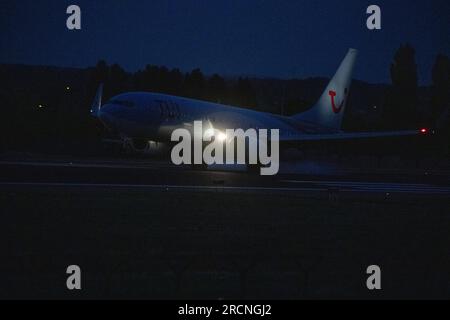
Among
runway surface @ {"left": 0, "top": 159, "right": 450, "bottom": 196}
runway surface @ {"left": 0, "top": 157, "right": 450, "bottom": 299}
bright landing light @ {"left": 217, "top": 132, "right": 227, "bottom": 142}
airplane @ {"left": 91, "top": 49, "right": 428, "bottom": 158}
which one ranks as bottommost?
runway surface @ {"left": 0, "top": 157, "right": 450, "bottom": 299}

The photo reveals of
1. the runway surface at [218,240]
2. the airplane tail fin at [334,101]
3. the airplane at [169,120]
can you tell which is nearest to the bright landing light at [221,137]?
the airplane at [169,120]

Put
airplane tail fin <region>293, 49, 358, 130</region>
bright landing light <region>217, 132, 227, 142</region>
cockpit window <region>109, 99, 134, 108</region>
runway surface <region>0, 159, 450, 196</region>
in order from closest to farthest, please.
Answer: runway surface <region>0, 159, 450, 196</region> → cockpit window <region>109, 99, 134, 108</region> → bright landing light <region>217, 132, 227, 142</region> → airplane tail fin <region>293, 49, 358, 130</region>

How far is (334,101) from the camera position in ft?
254

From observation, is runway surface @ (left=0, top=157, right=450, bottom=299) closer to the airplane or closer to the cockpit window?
the airplane

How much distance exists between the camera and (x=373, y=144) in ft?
346

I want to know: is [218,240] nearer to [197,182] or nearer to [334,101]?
[197,182]

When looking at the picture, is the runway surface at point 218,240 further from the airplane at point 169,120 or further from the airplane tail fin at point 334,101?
the airplane tail fin at point 334,101

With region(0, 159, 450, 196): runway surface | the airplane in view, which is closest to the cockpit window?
the airplane

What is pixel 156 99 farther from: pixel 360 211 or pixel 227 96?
pixel 227 96

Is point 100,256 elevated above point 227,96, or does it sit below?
below

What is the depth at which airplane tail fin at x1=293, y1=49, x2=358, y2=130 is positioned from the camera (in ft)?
248

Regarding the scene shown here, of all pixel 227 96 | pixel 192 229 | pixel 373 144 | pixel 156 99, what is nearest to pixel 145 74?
pixel 227 96
